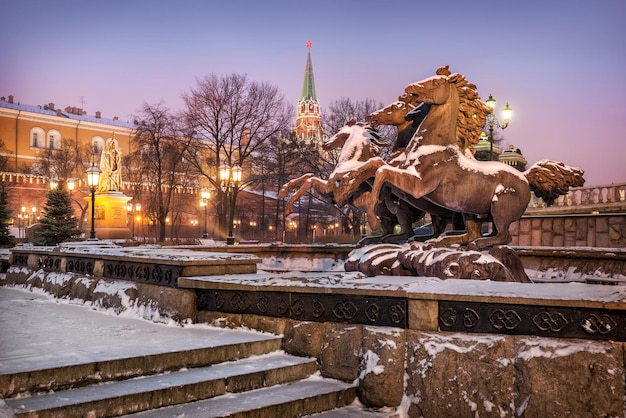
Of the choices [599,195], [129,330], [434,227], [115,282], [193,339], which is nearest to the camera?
[193,339]

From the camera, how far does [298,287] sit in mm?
6188

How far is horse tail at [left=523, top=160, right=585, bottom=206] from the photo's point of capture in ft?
35.0

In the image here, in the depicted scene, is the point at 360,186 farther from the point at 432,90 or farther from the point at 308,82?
the point at 308,82

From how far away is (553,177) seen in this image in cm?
1066

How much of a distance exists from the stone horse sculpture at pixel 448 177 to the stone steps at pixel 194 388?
4691 mm

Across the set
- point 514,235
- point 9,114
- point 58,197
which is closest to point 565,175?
point 514,235

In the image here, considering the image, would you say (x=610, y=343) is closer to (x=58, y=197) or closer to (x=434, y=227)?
(x=434, y=227)

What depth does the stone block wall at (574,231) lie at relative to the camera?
18266 millimetres

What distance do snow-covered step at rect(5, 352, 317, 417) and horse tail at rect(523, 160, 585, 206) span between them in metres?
6.72

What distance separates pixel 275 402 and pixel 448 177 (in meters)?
5.89

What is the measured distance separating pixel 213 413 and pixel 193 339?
5.34 ft

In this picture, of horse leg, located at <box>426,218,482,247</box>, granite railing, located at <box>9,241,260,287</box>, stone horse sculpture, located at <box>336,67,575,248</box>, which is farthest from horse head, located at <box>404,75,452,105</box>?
granite railing, located at <box>9,241,260,287</box>

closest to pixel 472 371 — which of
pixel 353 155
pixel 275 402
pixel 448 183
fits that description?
pixel 275 402

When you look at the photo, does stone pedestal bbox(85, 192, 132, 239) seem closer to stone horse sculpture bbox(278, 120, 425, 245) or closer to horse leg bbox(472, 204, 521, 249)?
stone horse sculpture bbox(278, 120, 425, 245)
